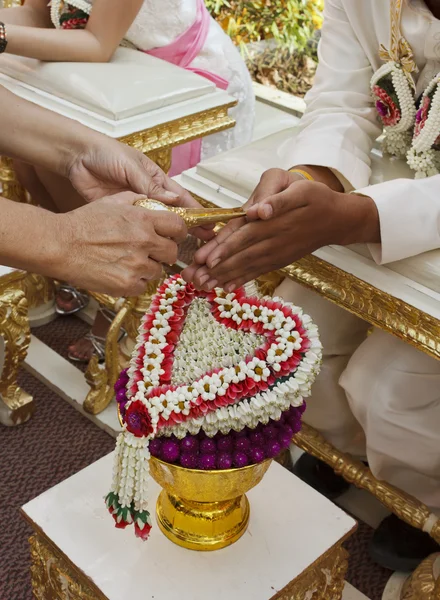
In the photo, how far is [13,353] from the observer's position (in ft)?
5.74

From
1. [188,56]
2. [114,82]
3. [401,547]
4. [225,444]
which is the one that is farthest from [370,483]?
[188,56]

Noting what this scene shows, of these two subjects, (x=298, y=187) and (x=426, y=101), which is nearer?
(x=298, y=187)

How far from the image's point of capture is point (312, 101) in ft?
5.07

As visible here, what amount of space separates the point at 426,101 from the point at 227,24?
2.55m

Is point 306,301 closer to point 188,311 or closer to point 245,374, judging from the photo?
point 188,311

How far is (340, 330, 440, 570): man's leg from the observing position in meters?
1.33

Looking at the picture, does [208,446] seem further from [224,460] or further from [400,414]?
[400,414]

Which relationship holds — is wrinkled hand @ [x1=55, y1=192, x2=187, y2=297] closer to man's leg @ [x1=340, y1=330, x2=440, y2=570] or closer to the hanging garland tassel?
the hanging garland tassel

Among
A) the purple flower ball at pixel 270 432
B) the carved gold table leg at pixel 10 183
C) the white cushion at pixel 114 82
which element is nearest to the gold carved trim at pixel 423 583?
the purple flower ball at pixel 270 432

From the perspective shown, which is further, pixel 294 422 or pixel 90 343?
pixel 90 343

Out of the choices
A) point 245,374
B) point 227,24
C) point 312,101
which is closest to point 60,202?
point 312,101

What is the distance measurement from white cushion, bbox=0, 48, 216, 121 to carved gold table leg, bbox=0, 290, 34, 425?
1.61 ft

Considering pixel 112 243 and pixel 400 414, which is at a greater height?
pixel 112 243

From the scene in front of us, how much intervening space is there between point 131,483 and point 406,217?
2.13 feet
